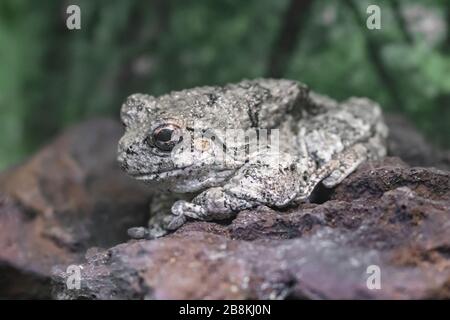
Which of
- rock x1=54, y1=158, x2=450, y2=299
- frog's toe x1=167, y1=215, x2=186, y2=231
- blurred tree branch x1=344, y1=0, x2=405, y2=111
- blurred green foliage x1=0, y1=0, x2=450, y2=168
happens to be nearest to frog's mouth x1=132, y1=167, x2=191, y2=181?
frog's toe x1=167, y1=215, x2=186, y2=231

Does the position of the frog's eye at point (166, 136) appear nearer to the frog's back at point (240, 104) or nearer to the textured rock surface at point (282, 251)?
the frog's back at point (240, 104)

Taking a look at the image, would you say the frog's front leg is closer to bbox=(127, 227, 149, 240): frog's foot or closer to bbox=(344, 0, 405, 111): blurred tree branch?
bbox=(127, 227, 149, 240): frog's foot

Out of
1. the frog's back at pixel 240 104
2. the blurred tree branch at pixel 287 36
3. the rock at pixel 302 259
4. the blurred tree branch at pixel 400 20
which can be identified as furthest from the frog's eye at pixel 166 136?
the blurred tree branch at pixel 400 20

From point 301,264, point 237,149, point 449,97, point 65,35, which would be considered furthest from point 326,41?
point 301,264

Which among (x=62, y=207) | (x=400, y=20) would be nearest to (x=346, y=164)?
(x=400, y=20)

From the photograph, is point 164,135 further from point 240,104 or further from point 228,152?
point 240,104

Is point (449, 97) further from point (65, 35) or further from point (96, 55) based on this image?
point (65, 35)
